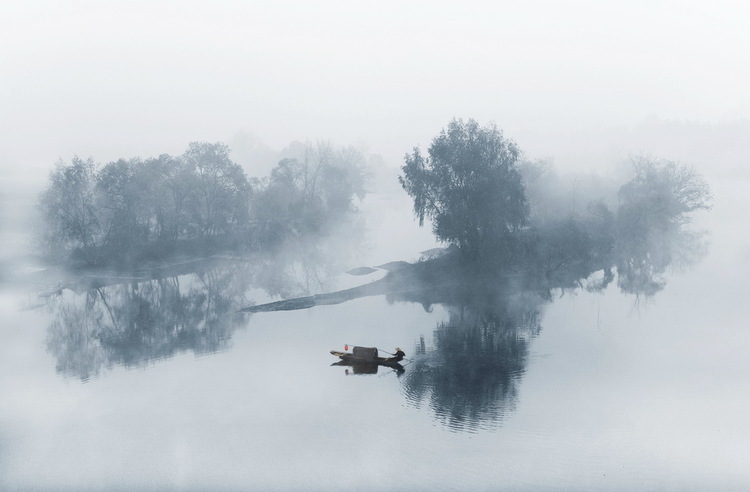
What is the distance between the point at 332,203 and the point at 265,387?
287 feet

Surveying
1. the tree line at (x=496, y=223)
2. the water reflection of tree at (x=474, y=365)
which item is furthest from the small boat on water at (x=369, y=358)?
the tree line at (x=496, y=223)

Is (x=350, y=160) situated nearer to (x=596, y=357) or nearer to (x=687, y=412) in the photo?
(x=596, y=357)

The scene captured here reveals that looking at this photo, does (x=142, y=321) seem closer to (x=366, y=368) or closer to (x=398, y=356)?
(x=366, y=368)

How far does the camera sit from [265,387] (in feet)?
144

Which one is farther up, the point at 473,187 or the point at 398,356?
the point at 473,187

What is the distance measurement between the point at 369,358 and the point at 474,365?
285 inches

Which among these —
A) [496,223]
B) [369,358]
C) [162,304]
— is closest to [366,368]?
[369,358]

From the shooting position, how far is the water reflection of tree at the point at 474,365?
39.4 metres

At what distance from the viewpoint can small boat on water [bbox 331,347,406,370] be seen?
4722cm

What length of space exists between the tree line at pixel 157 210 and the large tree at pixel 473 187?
35090mm

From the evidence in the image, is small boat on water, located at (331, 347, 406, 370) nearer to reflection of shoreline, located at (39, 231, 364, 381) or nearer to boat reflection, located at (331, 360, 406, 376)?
boat reflection, located at (331, 360, 406, 376)

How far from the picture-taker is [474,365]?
47.5 meters

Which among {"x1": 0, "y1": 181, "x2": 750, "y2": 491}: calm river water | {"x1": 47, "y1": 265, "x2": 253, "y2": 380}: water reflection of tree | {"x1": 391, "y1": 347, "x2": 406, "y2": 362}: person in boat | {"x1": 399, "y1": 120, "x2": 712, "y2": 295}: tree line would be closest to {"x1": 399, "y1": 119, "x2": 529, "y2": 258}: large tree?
{"x1": 399, "y1": 120, "x2": 712, "y2": 295}: tree line

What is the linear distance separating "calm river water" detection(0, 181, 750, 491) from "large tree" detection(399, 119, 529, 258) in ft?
42.3
